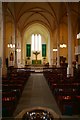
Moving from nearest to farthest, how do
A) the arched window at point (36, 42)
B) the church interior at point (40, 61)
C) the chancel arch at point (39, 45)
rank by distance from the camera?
the church interior at point (40, 61)
the chancel arch at point (39, 45)
the arched window at point (36, 42)

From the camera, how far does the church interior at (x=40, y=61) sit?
320 inches

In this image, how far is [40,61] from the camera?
47.0m

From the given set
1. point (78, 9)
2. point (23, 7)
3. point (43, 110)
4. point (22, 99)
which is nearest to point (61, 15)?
point (78, 9)

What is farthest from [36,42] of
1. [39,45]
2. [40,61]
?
[40,61]

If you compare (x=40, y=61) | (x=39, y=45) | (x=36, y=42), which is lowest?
(x=40, y=61)

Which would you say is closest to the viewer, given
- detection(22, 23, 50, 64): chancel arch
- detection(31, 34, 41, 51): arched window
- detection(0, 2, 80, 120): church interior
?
detection(0, 2, 80, 120): church interior

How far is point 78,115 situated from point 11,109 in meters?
2.21

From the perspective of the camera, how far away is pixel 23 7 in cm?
2728

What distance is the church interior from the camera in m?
8.13

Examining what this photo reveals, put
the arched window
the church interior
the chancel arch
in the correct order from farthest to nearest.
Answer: the arched window → the chancel arch → the church interior

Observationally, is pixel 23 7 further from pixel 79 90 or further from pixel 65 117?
pixel 65 117

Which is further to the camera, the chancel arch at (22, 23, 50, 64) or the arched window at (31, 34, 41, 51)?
the arched window at (31, 34, 41, 51)

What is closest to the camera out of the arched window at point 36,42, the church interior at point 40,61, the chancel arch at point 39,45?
the church interior at point 40,61

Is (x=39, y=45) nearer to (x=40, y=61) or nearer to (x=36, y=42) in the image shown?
(x=36, y=42)
